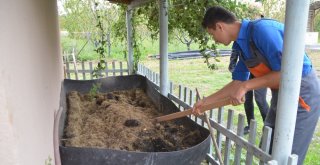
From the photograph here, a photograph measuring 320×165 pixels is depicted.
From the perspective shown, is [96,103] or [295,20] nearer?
[295,20]

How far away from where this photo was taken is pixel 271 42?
198 centimetres

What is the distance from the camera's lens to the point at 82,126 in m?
3.26

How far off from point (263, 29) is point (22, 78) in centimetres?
161

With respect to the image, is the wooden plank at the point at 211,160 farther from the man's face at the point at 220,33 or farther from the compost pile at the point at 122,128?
the man's face at the point at 220,33

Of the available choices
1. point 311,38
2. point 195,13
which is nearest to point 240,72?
point 195,13

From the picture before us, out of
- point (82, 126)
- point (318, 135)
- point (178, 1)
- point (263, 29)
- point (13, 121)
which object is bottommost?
point (318, 135)

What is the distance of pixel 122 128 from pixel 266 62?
1609 millimetres

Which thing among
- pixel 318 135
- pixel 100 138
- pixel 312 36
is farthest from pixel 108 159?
pixel 312 36

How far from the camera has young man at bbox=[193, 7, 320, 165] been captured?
6.56ft

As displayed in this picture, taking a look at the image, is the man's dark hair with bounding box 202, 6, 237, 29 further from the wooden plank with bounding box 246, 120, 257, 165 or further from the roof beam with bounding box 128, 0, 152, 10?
the roof beam with bounding box 128, 0, 152, 10

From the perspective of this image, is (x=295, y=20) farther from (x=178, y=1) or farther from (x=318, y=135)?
(x=318, y=135)

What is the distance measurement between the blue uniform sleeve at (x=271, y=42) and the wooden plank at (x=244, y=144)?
62cm

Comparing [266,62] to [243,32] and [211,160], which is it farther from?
[211,160]

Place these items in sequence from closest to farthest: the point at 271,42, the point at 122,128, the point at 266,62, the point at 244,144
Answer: the point at 271,42
the point at 266,62
the point at 244,144
the point at 122,128
